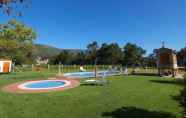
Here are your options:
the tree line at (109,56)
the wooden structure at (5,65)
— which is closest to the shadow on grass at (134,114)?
the wooden structure at (5,65)

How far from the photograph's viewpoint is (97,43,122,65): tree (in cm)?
5734

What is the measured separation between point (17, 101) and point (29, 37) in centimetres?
2464

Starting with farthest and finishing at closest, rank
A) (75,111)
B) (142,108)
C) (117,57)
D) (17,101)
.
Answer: (117,57)
(17,101)
(142,108)
(75,111)

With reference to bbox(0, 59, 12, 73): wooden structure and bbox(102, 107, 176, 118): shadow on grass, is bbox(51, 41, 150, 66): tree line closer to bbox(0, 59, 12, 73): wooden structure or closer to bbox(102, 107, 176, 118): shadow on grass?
bbox(0, 59, 12, 73): wooden structure

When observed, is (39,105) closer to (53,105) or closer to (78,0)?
(53,105)

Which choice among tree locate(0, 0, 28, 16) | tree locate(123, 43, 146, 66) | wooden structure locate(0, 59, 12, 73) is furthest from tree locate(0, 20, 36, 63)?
tree locate(123, 43, 146, 66)

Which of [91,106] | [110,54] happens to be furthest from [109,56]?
[91,106]

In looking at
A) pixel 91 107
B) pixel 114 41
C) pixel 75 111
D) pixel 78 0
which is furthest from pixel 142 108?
pixel 114 41

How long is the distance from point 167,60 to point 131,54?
31965 millimetres

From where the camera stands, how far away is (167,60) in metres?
24.9

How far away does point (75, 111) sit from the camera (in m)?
7.64

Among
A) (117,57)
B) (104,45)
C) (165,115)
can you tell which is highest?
(104,45)

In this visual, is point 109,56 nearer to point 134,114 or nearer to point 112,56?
point 112,56

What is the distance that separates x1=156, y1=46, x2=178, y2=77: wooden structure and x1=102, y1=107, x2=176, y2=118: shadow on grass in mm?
17978
